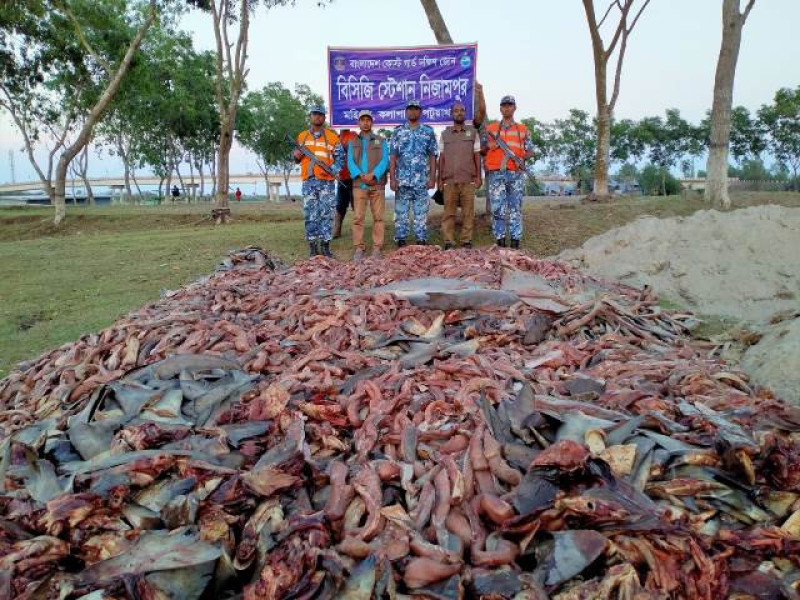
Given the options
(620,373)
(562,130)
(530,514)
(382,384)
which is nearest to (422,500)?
(530,514)

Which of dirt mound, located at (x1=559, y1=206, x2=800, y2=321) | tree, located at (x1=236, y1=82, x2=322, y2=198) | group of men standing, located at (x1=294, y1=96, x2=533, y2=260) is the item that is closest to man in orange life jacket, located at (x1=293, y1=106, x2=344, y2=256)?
group of men standing, located at (x1=294, y1=96, x2=533, y2=260)

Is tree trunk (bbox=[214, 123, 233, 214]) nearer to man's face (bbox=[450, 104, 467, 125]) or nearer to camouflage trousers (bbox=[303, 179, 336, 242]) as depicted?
camouflage trousers (bbox=[303, 179, 336, 242])

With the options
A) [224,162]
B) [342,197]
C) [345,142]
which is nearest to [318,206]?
[345,142]

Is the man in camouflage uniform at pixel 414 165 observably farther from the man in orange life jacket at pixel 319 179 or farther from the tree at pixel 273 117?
the tree at pixel 273 117

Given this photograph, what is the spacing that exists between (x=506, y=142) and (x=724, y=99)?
5018 mm

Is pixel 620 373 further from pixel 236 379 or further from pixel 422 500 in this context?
pixel 236 379

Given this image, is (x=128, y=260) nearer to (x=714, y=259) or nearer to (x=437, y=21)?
(x=437, y=21)

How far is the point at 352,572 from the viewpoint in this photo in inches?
77.5

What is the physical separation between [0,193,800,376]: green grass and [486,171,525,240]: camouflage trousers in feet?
1.95

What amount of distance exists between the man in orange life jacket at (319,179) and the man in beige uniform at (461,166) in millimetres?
1407

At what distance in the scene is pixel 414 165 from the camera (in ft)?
27.7

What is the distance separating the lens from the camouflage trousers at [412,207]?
8555 millimetres

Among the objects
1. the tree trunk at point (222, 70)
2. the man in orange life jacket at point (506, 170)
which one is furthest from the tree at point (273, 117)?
the man in orange life jacket at point (506, 170)

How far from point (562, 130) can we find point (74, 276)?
35847 millimetres
